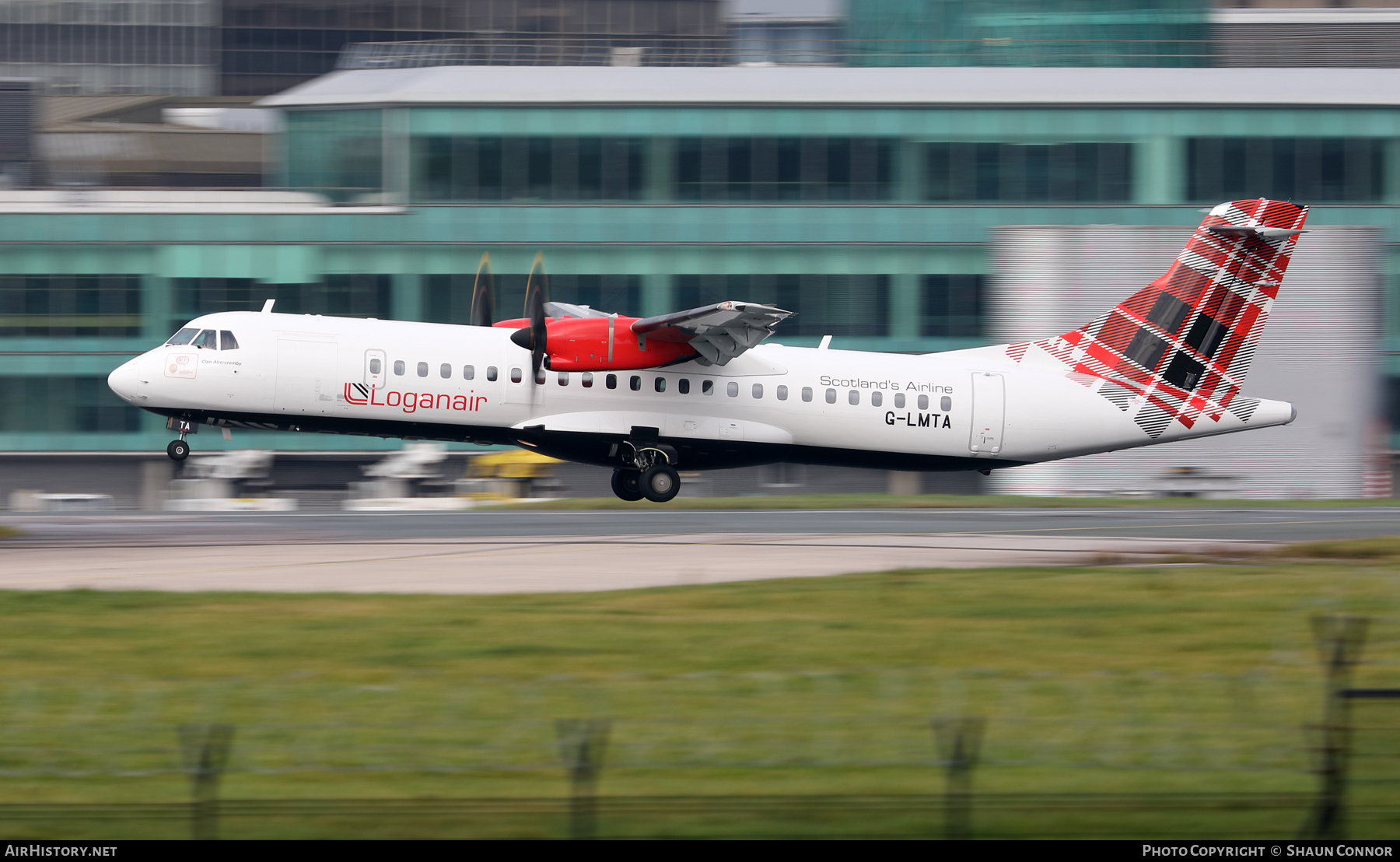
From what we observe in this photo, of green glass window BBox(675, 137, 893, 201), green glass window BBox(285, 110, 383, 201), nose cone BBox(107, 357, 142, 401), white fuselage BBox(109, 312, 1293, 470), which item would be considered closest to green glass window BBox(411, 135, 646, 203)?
green glass window BBox(285, 110, 383, 201)

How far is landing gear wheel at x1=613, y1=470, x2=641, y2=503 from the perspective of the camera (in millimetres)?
30547

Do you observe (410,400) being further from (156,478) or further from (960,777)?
(156,478)

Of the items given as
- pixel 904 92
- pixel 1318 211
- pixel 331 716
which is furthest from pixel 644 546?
pixel 1318 211

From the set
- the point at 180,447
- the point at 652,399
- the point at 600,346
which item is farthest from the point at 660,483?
the point at 180,447

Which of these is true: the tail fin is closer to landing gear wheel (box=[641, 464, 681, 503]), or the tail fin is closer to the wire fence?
landing gear wheel (box=[641, 464, 681, 503])

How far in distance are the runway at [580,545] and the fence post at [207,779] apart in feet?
37.3

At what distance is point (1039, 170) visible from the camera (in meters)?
54.6

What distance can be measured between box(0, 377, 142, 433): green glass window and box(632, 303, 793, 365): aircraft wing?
32068 mm

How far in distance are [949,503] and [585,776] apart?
33.9 metres

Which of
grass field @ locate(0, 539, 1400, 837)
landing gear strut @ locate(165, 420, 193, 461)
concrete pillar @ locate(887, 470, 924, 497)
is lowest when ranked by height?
concrete pillar @ locate(887, 470, 924, 497)

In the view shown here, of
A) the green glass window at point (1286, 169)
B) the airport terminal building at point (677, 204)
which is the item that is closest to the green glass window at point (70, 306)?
the airport terminal building at point (677, 204)

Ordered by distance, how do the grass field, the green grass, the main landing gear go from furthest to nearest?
the green grass
the main landing gear
the grass field

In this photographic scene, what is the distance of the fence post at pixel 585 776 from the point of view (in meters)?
7.76
